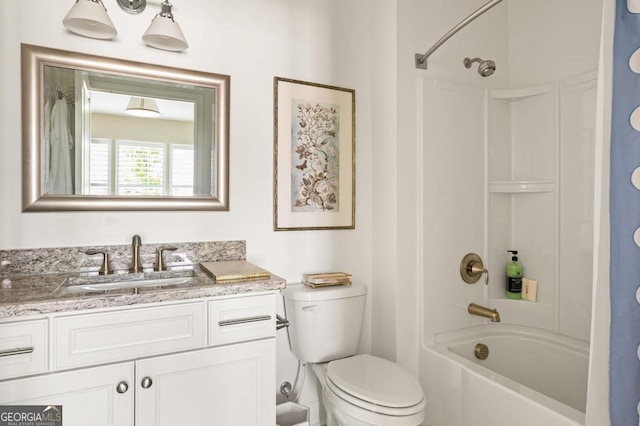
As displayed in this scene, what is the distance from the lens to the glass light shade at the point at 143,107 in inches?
66.9

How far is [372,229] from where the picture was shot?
7.43 feet

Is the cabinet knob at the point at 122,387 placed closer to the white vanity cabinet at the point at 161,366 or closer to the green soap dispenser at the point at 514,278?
the white vanity cabinet at the point at 161,366

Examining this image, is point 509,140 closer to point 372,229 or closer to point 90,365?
point 372,229

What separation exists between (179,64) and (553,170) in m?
2.15

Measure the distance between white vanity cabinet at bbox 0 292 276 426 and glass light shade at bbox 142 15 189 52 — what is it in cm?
110

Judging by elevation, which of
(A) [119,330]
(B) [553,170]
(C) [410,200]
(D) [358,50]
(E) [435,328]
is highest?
(D) [358,50]

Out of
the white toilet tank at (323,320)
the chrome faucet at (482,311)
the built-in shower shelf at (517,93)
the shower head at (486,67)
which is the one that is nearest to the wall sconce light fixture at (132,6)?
the white toilet tank at (323,320)

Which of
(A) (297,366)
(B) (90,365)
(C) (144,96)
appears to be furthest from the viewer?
(A) (297,366)

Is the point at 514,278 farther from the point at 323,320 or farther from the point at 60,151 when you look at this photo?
the point at 60,151

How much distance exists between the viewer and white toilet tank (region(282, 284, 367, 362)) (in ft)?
6.07

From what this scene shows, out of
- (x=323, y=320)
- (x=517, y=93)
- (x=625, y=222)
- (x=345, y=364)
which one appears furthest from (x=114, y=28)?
(x=517, y=93)

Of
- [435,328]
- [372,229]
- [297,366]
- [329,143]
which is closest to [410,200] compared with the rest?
[372,229]

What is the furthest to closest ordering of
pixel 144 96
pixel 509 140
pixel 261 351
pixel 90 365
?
pixel 509 140 → pixel 144 96 → pixel 261 351 → pixel 90 365

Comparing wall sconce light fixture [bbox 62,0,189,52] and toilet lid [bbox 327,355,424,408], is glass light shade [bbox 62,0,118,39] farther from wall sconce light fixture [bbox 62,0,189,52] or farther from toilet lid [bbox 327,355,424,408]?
toilet lid [bbox 327,355,424,408]
